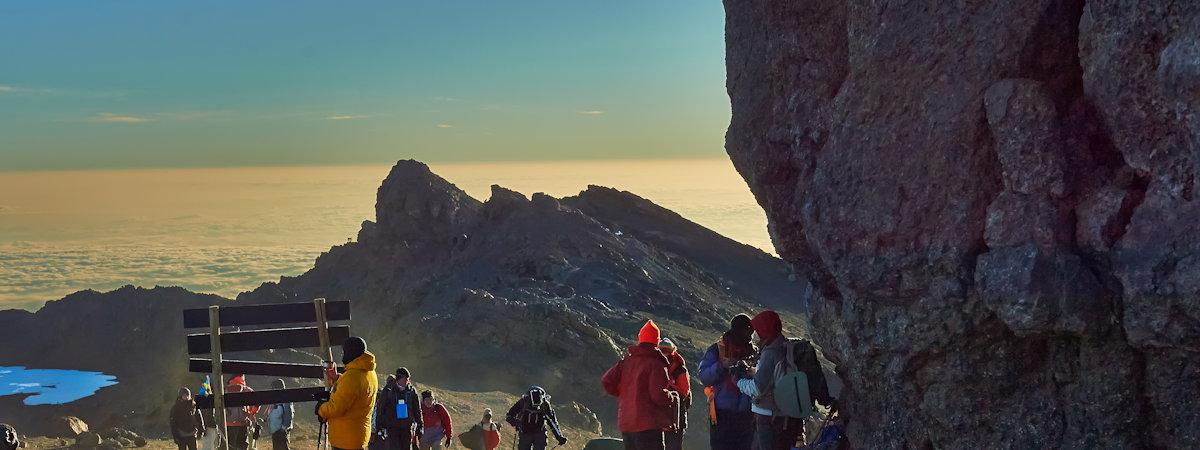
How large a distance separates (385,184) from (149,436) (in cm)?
4011

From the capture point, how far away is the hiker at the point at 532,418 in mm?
16766

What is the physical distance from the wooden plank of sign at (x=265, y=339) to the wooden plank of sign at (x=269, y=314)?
0.42 ft

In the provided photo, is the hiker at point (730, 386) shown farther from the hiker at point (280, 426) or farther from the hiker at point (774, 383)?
the hiker at point (280, 426)

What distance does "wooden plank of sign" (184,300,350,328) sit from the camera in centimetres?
1316

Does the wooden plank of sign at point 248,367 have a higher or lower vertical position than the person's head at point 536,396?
higher

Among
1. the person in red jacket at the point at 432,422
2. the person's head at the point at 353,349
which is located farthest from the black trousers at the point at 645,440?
the person in red jacket at the point at 432,422

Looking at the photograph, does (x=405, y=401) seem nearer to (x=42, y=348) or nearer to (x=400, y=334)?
(x=400, y=334)

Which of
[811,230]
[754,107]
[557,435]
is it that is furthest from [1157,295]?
[557,435]

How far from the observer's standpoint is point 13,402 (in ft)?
196

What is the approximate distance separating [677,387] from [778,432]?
53.8 inches

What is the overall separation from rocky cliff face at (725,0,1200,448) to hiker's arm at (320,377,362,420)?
5032mm

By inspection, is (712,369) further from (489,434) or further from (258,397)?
(489,434)

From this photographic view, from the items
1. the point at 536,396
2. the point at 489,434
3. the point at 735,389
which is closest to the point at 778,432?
the point at 735,389

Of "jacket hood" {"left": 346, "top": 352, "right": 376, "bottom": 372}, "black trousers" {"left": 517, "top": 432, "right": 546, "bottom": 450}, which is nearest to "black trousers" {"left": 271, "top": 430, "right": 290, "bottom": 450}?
"black trousers" {"left": 517, "top": 432, "right": 546, "bottom": 450}
